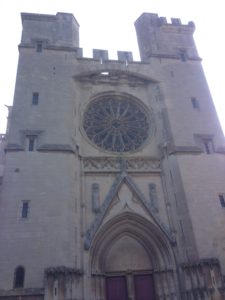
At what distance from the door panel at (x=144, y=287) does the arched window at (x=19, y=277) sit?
183 inches

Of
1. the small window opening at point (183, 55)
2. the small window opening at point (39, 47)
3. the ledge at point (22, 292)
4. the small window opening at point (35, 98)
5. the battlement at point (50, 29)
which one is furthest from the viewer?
the small window opening at point (183, 55)

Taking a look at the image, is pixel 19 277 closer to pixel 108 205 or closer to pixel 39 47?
pixel 108 205

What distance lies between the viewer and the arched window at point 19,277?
32.9 feet

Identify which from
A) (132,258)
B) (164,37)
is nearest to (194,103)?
(164,37)

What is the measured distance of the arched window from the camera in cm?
1004

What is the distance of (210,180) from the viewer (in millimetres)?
13703

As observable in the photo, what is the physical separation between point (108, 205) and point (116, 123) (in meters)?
5.04

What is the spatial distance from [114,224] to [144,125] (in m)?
6.07

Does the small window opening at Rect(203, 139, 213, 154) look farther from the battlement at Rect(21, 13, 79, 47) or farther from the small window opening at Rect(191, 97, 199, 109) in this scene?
the battlement at Rect(21, 13, 79, 47)

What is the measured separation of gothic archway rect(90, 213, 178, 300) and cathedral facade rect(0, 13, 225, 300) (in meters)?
0.04

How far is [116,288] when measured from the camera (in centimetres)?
1180

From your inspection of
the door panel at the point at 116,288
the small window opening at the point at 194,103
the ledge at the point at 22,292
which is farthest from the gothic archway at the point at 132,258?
the small window opening at the point at 194,103

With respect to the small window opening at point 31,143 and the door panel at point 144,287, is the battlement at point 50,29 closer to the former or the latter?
the small window opening at point 31,143

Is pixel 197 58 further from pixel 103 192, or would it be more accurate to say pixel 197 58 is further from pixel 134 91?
pixel 103 192
